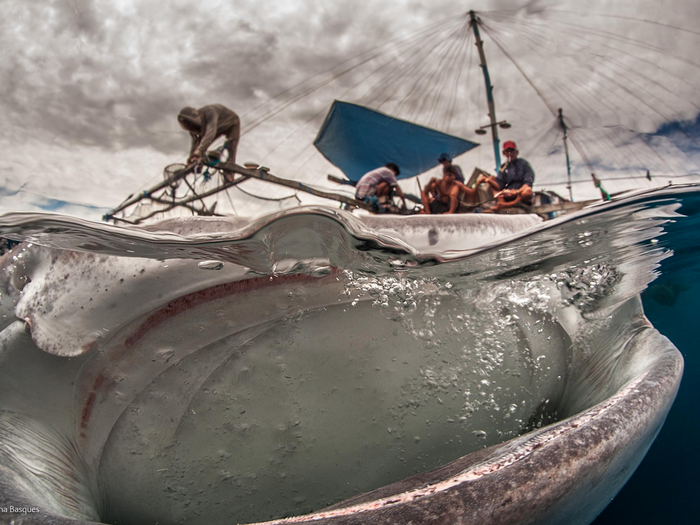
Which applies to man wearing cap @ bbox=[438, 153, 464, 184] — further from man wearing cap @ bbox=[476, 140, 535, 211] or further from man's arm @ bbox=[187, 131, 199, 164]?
man's arm @ bbox=[187, 131, 199, 164]

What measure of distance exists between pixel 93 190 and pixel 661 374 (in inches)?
67.4

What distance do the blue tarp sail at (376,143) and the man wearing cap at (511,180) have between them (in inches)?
5.6

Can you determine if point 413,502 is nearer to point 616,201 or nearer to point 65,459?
point 65,459

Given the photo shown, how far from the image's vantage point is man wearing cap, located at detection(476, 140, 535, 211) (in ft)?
4.63

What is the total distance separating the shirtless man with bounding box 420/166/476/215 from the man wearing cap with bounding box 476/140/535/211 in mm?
86

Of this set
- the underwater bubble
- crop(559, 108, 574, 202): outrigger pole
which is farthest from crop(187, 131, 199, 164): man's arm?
crop(559, 108, 574, 202): outrigger pole

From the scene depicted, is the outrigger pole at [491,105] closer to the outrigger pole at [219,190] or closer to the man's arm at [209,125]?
the outrigger pole at [219,190]

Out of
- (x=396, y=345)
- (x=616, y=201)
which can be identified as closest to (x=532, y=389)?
(x=396, y=345)

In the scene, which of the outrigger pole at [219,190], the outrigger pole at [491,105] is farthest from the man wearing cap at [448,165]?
the outrigger pole at [219,190]

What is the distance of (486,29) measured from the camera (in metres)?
1.36

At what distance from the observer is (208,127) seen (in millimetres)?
1209

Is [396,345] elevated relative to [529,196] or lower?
lower

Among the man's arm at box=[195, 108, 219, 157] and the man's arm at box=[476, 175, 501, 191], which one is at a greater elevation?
the man's arm at box=[195, 108, 219, 157]

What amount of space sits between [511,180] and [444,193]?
288 millimetres
